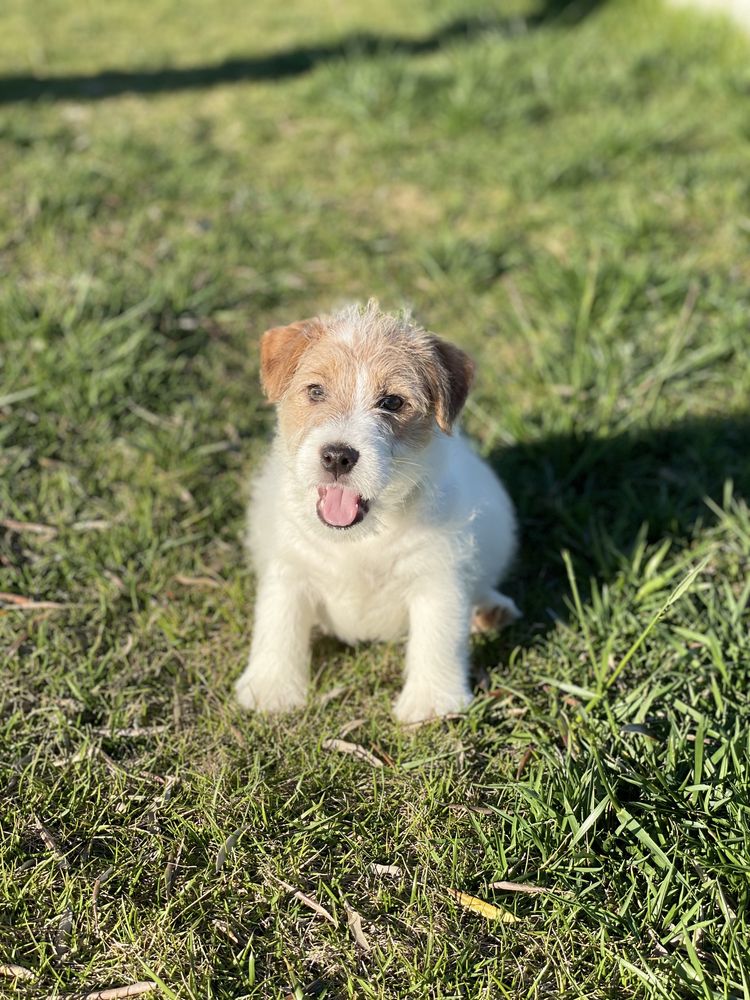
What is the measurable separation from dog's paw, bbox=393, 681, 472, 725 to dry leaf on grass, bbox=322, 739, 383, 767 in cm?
20

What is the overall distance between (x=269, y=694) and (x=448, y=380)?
1.35m

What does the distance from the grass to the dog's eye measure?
1.05 metres

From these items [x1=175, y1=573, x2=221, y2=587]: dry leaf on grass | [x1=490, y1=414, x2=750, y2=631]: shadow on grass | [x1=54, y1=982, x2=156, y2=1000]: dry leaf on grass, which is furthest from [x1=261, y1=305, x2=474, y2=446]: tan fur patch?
[x1=54, y1=982, x2=156, y2=1000]: dry leaf on grass

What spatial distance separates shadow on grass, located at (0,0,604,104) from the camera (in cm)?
870

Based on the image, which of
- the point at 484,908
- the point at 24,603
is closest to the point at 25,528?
the point at 24,603

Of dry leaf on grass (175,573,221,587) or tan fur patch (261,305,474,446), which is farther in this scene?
dry leaf on grass (175,573,221,587)

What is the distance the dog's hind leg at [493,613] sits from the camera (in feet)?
13.0

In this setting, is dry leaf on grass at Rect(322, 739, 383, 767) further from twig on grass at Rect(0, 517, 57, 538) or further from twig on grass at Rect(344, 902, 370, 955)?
twig on grass at Rect(0, 517, 57, 538)

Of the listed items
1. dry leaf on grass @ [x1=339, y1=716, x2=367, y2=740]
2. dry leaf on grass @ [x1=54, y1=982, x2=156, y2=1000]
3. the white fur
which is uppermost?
the white fur

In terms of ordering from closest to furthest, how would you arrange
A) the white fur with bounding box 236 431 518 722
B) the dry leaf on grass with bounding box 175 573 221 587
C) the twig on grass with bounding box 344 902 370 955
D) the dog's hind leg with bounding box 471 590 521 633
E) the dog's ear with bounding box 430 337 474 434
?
the twig on grass with bounding box 344 902 370 955 → the dog's ear with bounding box 430 337 474 434 → the white fur with bounding box 236 431 518 722 → the dog's hind leg with bounding box 471 590 521 633 → the dry leaf on grass with bounding box 175 573 221 587

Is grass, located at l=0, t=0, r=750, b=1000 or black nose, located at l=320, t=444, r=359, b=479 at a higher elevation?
black nose, located at l=320, t=444, r=359, b=479

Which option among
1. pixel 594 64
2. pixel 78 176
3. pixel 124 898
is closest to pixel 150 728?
pixel 124 898

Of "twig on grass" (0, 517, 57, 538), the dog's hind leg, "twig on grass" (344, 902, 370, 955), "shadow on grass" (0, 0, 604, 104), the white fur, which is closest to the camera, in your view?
"twig on grass" (344, 902, 370, 955)

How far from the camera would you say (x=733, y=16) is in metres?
9.34
